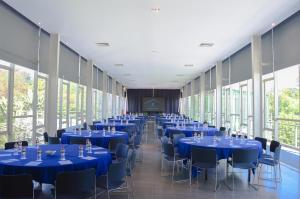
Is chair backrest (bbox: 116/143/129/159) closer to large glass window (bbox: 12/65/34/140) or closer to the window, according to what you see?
the window

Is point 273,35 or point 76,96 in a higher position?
point 273,35

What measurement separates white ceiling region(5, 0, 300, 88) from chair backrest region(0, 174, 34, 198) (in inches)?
159

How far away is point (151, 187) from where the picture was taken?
528cm

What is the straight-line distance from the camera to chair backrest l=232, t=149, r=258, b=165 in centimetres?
498

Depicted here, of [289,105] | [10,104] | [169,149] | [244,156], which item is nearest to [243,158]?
[244,156]

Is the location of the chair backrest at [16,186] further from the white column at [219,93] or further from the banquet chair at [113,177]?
the white column at [219,93]

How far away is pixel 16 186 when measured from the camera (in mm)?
3047

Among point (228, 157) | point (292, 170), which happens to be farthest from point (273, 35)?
point (228, 157)

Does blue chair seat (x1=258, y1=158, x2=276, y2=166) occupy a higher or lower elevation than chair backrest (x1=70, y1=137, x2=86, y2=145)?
lower

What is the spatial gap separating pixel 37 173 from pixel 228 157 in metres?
3.52

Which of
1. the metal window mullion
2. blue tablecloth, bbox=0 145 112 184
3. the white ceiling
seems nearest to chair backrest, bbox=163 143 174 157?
blue tablecloth, bbox=0 145 112 184

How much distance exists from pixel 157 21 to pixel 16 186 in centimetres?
520

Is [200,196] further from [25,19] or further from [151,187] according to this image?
[25,19]

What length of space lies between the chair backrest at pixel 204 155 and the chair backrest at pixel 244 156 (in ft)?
1.26
